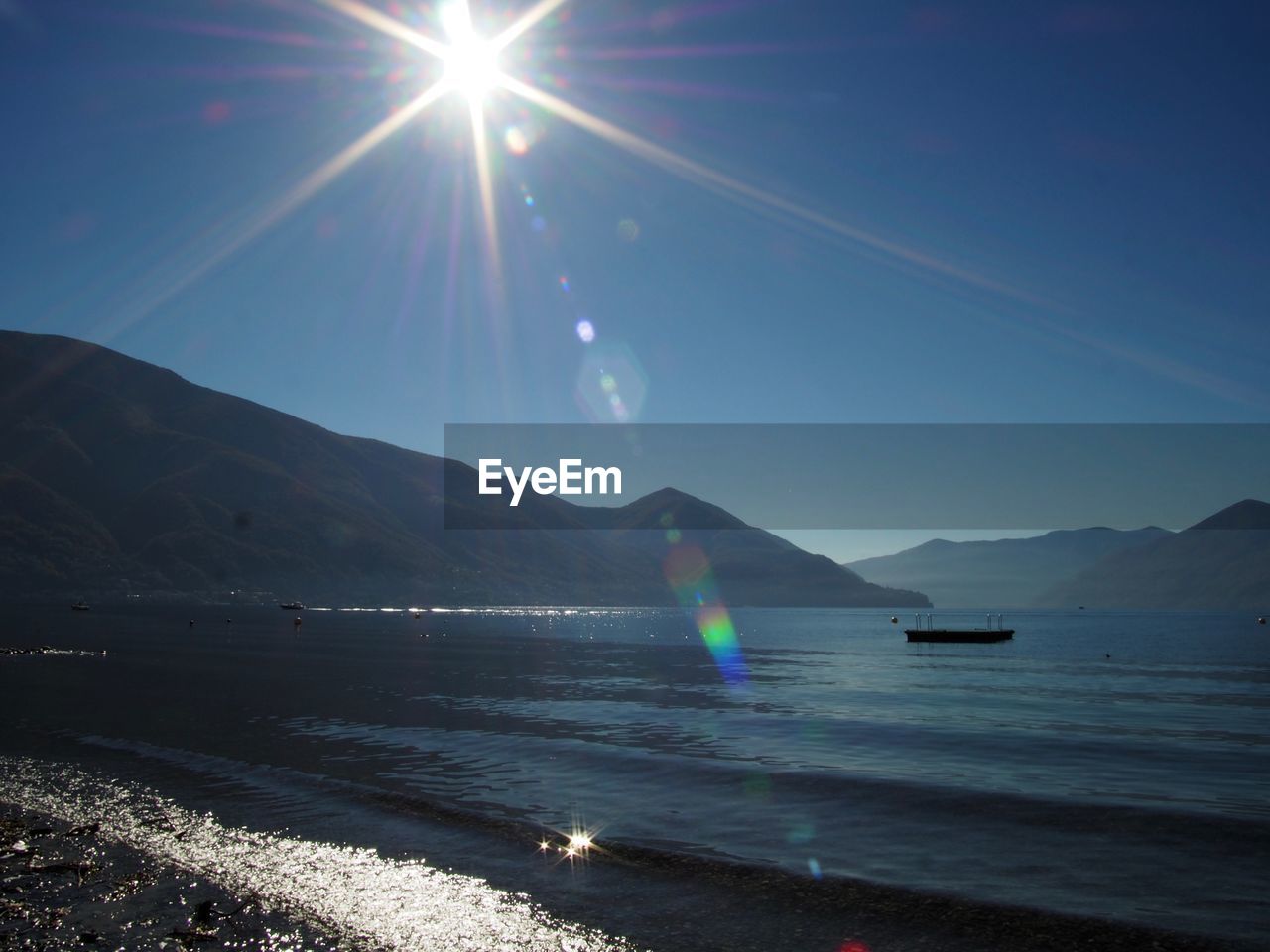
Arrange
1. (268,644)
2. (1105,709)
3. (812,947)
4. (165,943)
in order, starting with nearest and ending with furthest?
(165,943)
(812,947)
(1105,709)
(268,644)

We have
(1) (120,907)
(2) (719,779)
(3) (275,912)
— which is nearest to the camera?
(1) (120,907)

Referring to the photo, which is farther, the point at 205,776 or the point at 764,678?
the point at 764,678

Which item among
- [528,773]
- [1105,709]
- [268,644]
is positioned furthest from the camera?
[268,644]

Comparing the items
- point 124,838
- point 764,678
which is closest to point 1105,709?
point 764,678

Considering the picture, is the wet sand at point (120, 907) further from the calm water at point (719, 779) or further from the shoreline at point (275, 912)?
the calm water at point (719, 779)

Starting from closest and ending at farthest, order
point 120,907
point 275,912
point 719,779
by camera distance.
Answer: point 120,907 < point 275,912 < point 719,779

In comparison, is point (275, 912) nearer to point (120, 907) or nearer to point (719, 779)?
point (120, 907)

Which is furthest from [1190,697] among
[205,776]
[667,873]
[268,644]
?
[268,644]

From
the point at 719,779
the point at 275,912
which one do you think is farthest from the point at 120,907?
the point at 719,779

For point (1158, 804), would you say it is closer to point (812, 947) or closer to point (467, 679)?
point (812, 947)
